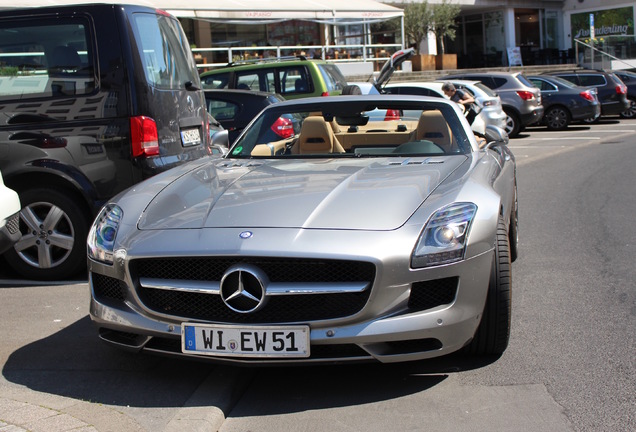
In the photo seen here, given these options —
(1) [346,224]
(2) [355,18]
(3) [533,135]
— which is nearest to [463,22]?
(2) [355,18]

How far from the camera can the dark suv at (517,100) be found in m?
20.2

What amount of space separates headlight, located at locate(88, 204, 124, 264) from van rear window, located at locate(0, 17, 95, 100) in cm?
219

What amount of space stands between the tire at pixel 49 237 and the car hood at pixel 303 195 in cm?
167

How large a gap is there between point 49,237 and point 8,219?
1420mm

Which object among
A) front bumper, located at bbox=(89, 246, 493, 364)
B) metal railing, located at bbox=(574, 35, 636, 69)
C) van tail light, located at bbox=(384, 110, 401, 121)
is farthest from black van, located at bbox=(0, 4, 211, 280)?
metal railing, located at bbox=(574, 35, 636, 69)

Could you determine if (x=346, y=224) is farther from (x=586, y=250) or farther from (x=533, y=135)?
(x=533, y=135)

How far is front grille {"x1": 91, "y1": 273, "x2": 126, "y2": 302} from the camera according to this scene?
4164 mm

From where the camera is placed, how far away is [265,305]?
3842 mm

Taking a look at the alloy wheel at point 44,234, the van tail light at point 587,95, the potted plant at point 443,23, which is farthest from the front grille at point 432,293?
the potted plant at point 443,23

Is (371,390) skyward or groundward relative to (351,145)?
groundward

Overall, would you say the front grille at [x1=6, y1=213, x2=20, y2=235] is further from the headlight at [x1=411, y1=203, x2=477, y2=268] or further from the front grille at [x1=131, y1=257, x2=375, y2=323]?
the headlight at [x1=411, y1=203, x2=477, y2=268]

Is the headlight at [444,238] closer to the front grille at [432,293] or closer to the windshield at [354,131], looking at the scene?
the front grille at [432,293]

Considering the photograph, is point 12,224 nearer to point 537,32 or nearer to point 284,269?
point 284,269

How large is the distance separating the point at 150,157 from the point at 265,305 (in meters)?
2.97
